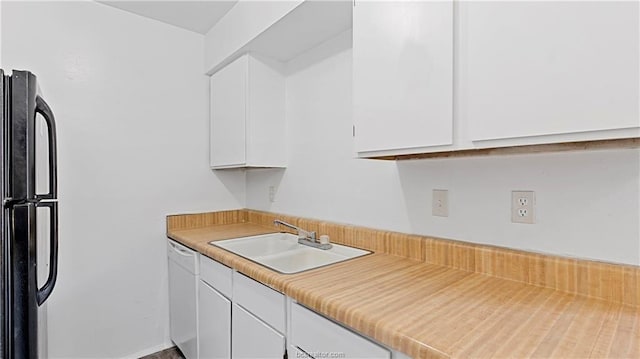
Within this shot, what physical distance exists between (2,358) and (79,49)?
181 cm

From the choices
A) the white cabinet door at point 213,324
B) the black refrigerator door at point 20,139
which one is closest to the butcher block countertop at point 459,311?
the white cabinet door at point 213,324

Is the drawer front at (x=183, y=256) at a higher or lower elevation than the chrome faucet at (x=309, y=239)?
lower

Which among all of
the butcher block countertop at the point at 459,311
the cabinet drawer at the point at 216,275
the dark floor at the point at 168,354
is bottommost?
the dark floor at the point at 168,354

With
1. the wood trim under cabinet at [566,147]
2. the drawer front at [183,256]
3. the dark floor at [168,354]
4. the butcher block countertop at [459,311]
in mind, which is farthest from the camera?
the dark floor at [168,354]

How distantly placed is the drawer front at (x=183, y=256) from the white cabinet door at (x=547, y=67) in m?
1.65

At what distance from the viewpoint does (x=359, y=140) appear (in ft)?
4.41

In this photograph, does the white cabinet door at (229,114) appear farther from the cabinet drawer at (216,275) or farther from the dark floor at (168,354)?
the dark floor at (168,354)

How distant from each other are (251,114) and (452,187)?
1.37 m

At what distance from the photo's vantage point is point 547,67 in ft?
2.81

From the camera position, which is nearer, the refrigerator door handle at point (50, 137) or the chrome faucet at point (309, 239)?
the refrigerator door handle at point (50, 137)

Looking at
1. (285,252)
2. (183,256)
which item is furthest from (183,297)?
(285,252)

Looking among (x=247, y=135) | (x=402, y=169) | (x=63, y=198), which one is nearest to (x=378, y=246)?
(x=402, y=169)

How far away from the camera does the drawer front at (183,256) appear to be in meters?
1.95

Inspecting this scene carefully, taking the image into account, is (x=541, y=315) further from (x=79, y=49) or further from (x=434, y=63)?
(x=79, y=49)
